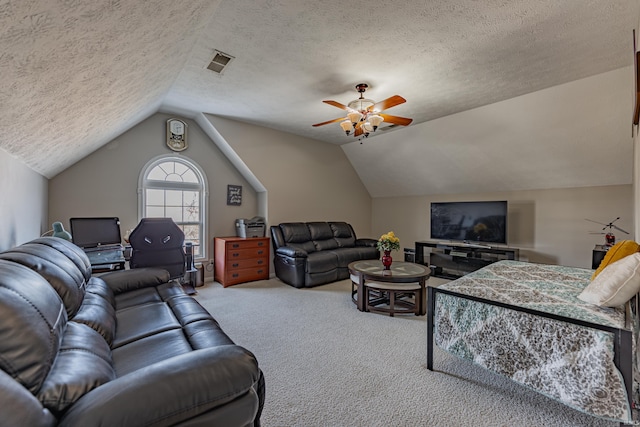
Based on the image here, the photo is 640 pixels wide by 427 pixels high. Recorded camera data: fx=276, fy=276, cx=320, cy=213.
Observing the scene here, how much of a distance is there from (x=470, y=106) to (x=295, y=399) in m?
4.12

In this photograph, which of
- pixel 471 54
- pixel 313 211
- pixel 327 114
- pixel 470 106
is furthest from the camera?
pixel 313 211

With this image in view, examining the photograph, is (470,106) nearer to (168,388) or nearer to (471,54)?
(471,54)

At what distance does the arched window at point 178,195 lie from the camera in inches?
169

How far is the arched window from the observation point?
4.28 meters

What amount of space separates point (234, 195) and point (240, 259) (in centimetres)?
122

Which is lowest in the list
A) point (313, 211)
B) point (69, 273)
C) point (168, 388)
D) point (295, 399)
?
point (295, 399)

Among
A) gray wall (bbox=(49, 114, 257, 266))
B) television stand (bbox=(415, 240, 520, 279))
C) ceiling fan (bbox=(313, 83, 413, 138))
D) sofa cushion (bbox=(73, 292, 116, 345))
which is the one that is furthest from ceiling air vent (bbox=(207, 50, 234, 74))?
television stand (bbox=(415, 240, 520, 279))

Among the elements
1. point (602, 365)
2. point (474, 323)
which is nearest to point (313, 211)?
point (474, 323)

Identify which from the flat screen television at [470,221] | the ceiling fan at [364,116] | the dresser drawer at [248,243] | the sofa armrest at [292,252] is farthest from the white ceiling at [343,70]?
the sofa armrest at [292,252]

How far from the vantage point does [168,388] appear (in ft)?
2.96

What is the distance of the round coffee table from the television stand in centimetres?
181

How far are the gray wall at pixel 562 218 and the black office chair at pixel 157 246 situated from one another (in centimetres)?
504

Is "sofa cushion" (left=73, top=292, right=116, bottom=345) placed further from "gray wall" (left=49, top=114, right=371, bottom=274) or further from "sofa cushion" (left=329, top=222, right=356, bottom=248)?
"sofa cushion" (left=329, top=222, right=356, bottom=248)

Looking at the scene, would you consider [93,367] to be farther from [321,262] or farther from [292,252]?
[321,262]
